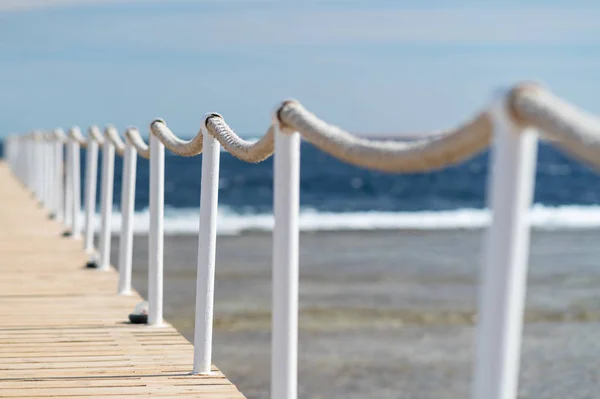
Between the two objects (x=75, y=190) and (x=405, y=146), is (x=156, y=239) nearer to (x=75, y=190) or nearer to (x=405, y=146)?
(x=405, y=146)

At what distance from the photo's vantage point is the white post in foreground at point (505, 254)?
7.85 feet

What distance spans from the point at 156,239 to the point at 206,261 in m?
1.36

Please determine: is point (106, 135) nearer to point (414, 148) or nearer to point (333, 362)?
point (333, 362)

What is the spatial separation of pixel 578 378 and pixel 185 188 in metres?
44.1

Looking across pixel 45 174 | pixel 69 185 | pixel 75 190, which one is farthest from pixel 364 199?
pixel 75 190

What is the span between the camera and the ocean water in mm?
32406

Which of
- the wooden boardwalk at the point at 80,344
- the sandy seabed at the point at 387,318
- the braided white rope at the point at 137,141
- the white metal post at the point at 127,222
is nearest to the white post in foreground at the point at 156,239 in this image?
the wooden boardwalk at the point at 80,344

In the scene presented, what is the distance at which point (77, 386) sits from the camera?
186 inches

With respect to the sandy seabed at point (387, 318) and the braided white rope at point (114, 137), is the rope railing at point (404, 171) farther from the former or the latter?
the sandy seabed at point (387, 318)

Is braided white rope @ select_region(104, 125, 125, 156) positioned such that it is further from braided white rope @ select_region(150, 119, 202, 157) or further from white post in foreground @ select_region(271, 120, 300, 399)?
white post in foreground @ select_region(271, 120, 300, 399)

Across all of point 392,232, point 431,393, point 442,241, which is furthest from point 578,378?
point 392,232

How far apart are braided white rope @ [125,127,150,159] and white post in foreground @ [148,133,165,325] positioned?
1.83 ft

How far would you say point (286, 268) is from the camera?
3848mm

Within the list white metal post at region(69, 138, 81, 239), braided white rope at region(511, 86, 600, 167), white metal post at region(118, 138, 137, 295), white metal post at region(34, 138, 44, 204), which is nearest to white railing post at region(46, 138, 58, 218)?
white metal post at region(34, 138, 44, 204)
